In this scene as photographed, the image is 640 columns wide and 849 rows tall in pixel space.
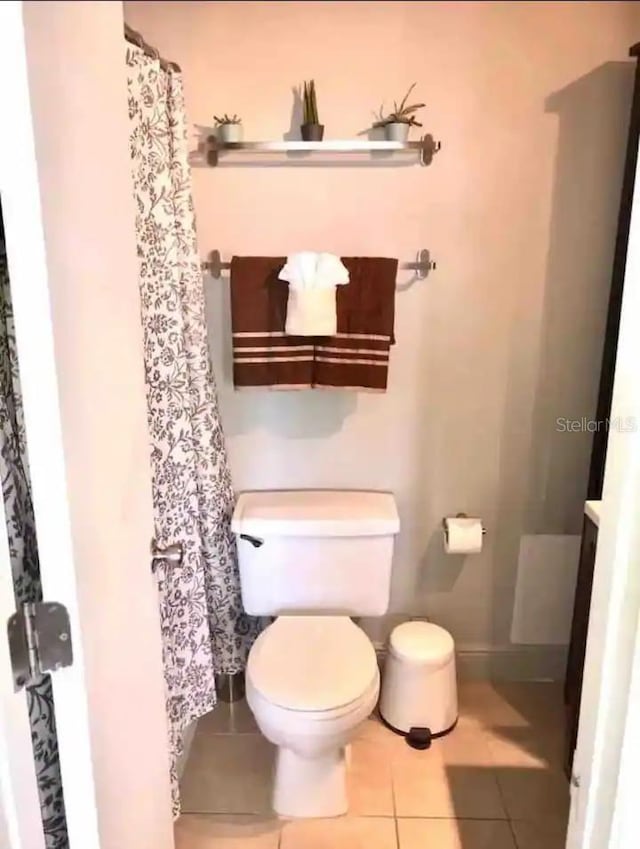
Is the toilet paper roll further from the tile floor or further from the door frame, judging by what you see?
the door frame

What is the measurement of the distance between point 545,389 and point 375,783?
47.1 inches

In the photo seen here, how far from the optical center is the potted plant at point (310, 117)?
2.05 metres

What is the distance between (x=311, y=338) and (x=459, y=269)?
1.52ft

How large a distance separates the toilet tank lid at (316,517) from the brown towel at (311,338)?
347 millimetres

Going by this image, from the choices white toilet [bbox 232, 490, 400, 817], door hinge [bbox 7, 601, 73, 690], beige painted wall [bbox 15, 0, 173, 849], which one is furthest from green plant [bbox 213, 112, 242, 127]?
door hinge [bbox 7, 601, 73, 690]

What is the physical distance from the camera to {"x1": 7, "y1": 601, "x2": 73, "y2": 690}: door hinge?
87cm

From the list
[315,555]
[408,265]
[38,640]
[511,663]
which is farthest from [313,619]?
[38,640]

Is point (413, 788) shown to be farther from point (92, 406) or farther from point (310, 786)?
point (92, 406)

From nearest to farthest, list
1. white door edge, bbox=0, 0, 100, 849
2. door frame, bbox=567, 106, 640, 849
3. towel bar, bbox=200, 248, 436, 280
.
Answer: white door edge, bbox=0, 0, 100, 849 → door frame, bbox=567, 106, 640, 849 → towel bar, bbox=200, 248, 436, 280

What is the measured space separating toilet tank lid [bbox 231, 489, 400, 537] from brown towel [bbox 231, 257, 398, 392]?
13.6 inches

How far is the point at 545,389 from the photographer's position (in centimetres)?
230

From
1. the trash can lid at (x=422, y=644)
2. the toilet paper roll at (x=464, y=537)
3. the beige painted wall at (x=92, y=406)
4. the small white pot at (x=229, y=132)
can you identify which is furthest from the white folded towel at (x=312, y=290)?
the beige painted wall at (x=92, y=406)

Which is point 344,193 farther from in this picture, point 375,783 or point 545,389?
point 375,783

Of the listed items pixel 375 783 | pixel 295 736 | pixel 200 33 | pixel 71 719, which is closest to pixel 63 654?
pixel 71 719
